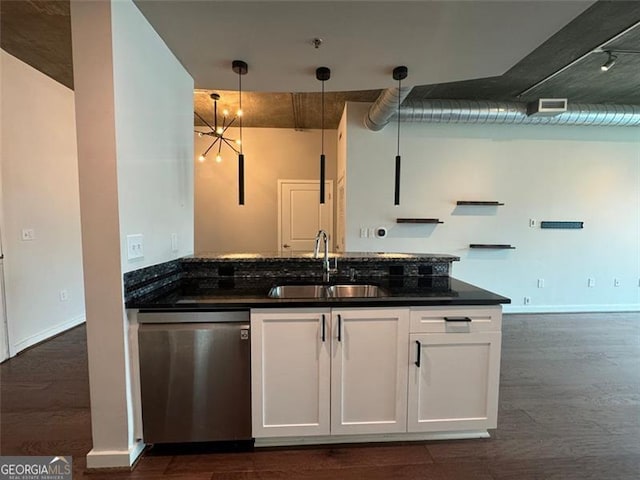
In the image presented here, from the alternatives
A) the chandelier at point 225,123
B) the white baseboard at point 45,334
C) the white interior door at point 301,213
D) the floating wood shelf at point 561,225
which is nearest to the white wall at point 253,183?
the white interior door at point 301,213

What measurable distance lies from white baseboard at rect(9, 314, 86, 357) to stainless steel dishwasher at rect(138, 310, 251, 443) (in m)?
2.34

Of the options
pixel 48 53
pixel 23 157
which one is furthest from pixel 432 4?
pixel 23 157

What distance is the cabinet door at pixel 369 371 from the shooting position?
1636mm

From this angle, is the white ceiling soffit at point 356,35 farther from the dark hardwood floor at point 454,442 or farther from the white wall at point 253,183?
the white wall at point 253,183

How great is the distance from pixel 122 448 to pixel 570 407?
2.95m

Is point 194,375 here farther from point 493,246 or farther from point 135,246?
point 493,246

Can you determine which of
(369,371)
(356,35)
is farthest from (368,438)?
(356,35)

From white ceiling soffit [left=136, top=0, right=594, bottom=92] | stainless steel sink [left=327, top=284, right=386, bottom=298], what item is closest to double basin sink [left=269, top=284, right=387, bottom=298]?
stainless steel sink [left=327, top=284, right=386, bottom=298]

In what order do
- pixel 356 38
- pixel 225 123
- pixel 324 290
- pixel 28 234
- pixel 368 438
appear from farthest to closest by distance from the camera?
pixel 225 123 → pixel 28 234 → pixel 324 290 → pixel 356 38 → pixel 368 438

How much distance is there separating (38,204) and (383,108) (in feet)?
12.7

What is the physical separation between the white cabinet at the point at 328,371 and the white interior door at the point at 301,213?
3.61 meters

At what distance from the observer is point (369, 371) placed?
65.3 inches

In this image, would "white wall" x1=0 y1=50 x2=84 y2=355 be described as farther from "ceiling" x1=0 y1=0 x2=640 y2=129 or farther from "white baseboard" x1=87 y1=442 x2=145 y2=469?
"white baseboard" x1=87 y1=442 x2=145 y2=469

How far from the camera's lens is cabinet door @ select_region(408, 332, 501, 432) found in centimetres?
166
